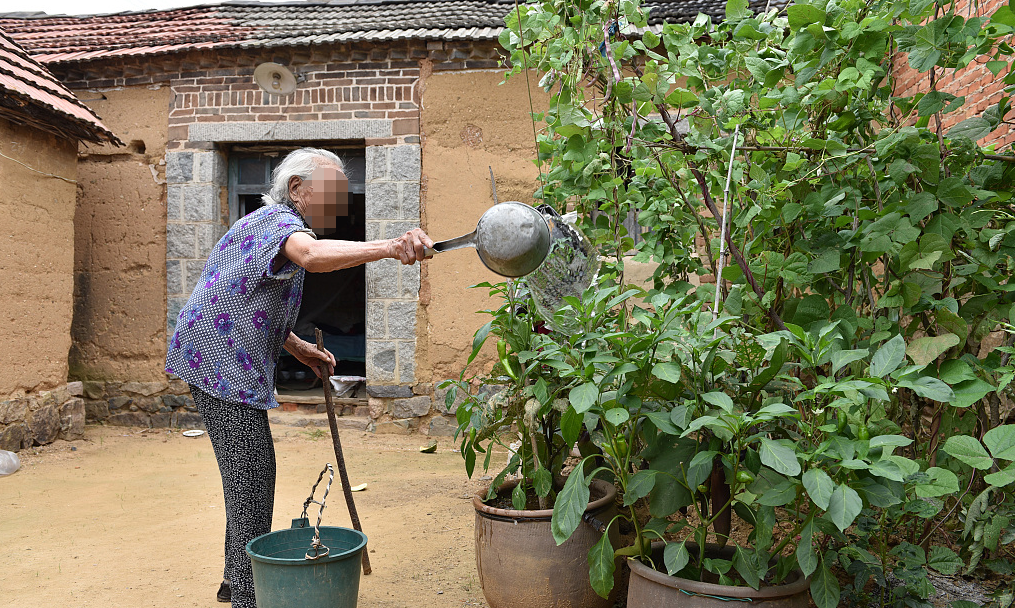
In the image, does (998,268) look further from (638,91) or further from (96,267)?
(96,267)

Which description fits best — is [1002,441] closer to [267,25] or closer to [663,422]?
[663,422]

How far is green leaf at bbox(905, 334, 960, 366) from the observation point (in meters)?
1.63

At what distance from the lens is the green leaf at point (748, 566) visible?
1571mm

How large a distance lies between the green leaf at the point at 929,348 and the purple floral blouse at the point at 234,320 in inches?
69.6

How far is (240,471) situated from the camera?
7.48 feet

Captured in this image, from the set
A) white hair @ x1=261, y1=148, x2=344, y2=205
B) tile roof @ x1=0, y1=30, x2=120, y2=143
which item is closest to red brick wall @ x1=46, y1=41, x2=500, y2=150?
tile roof @ x1=0, y1=30, x2=120, y2=143

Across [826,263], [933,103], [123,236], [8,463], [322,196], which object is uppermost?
[123,236]

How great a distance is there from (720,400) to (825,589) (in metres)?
0.52

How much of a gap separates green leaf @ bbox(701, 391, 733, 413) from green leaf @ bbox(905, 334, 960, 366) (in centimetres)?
52

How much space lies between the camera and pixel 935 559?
6.44ft

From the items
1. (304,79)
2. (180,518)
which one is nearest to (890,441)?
(180,518)

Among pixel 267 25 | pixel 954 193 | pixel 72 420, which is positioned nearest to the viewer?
pixel 954 193

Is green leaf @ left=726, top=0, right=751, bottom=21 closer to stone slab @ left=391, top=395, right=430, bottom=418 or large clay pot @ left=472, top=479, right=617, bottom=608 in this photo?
large clay pot @ left=472, top=479, right=617, bottom=608

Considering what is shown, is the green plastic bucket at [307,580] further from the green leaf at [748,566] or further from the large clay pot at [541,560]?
the green leaf at [748,566]
